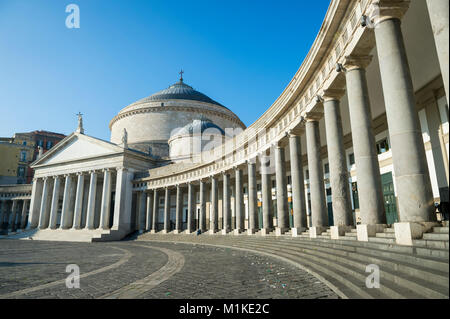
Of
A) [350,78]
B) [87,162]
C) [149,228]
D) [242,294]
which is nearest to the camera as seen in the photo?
[242,294]

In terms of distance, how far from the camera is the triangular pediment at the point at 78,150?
1634 inches

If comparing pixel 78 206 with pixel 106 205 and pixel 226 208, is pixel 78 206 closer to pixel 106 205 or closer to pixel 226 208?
pixel 106 205

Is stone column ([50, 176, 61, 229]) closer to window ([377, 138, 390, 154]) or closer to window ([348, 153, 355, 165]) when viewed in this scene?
window ([348, 153, 355, 165])

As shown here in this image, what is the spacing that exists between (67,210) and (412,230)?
46664 millimetres

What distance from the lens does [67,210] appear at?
43000mm

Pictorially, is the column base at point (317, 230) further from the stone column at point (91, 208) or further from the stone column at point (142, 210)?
the stone column at point (91, 208)

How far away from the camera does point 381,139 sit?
730 inches

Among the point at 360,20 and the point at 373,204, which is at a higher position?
the point at 360,20

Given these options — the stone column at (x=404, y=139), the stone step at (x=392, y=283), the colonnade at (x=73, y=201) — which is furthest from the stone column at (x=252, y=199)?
the colonnade at (x=73, y=201)

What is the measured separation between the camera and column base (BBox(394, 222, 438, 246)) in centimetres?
598

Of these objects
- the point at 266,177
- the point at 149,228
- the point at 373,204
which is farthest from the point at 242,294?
the point at 149,228

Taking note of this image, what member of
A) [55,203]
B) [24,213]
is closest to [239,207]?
[55,203]

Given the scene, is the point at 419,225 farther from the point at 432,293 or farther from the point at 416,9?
the point at 416,9

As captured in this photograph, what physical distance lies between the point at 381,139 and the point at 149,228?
3010 cm
